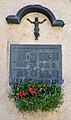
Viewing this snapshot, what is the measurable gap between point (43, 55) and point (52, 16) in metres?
0.60

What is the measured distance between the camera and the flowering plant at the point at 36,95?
14.2ft

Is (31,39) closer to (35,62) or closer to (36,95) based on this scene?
(35,62)

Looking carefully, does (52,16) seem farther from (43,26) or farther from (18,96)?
(18,96)

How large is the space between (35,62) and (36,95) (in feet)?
1.85

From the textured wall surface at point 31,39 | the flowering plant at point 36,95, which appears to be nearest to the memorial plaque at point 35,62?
the textured wall surface at point 31,39

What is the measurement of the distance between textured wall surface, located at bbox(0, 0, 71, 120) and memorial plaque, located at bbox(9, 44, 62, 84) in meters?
0.08

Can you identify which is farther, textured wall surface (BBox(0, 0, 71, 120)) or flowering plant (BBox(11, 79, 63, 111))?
textured wall surface (BBox(0, 0, 71, 120))

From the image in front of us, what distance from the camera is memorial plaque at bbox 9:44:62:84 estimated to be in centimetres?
466

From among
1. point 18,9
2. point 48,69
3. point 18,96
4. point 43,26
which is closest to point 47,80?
point 48,69

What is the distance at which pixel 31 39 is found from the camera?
15.8ft

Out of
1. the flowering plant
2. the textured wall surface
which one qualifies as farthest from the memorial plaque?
the flowering plant

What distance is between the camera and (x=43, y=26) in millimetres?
4859

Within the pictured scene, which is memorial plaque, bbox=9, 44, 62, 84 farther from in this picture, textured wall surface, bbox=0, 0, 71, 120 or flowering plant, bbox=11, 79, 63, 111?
flowering plant, bbox=11, 79, 63, 111

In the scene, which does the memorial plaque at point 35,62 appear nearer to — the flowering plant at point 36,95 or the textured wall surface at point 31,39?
the textured wall surface at point 31,39
